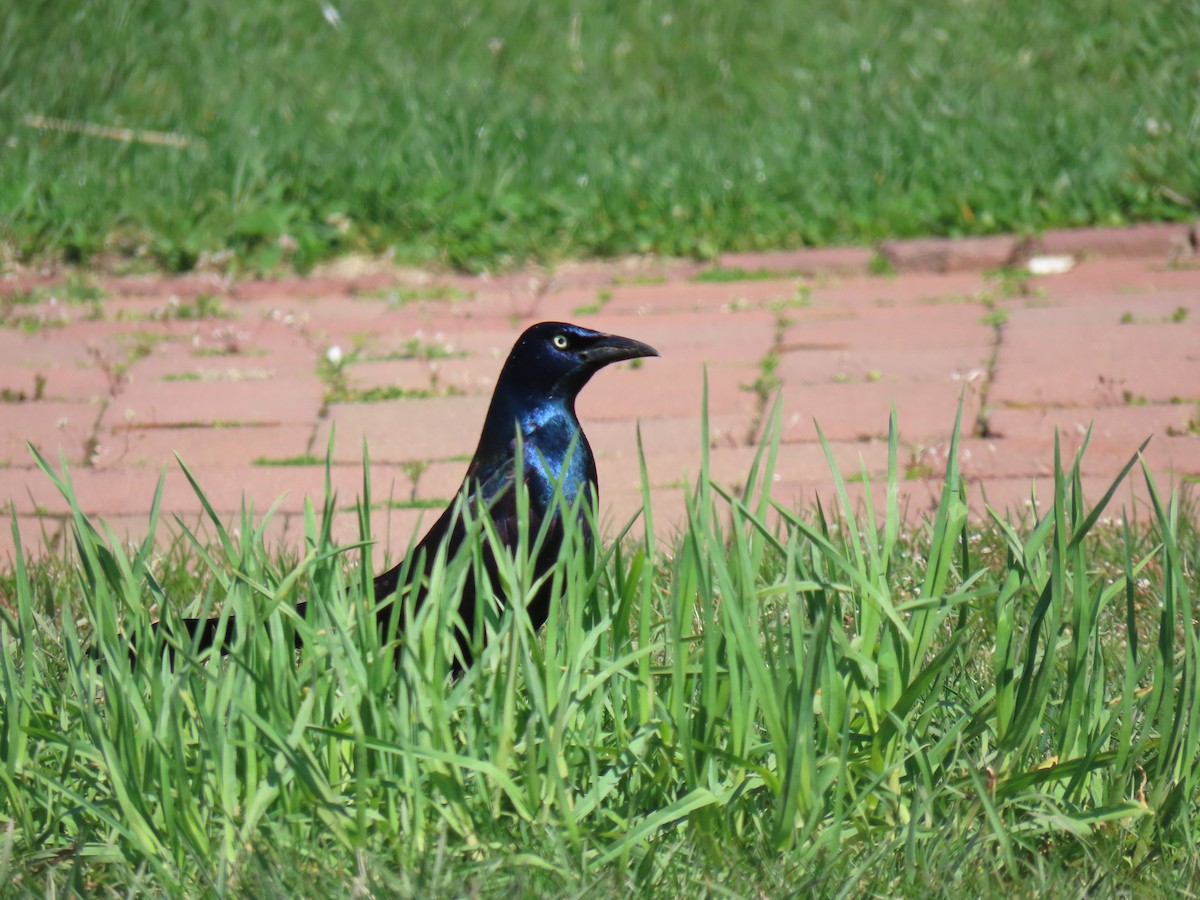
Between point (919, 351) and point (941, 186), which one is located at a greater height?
point (941, 186)

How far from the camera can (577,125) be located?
6230 millimetres

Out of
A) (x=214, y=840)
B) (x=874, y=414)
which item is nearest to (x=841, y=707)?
(x=214, y=840)

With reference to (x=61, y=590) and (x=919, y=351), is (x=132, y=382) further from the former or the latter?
(x=919, y=351)

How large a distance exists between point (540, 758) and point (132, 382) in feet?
9.10

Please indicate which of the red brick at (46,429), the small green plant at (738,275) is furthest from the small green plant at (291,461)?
the small green plant at (738,275)

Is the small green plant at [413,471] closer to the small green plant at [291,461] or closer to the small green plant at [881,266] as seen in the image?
the small green plant at [291,461]

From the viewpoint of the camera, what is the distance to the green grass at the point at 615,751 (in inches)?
81.3

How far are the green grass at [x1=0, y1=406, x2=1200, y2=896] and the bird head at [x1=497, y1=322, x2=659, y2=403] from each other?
0.67 metres

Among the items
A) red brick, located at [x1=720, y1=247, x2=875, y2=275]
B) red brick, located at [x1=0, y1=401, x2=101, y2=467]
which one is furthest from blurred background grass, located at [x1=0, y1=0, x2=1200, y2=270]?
red brick, located at [x1=0, y1=401, x2=101, y2=467]

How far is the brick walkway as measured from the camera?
12.7 feet

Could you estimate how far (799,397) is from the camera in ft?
14.0

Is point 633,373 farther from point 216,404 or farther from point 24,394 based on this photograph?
point 24,394

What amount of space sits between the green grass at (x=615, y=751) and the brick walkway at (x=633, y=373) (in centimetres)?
118

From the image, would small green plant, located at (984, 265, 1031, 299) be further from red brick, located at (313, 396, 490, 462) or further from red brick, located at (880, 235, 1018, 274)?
red brick, located at (313, 396, 490, 462)
